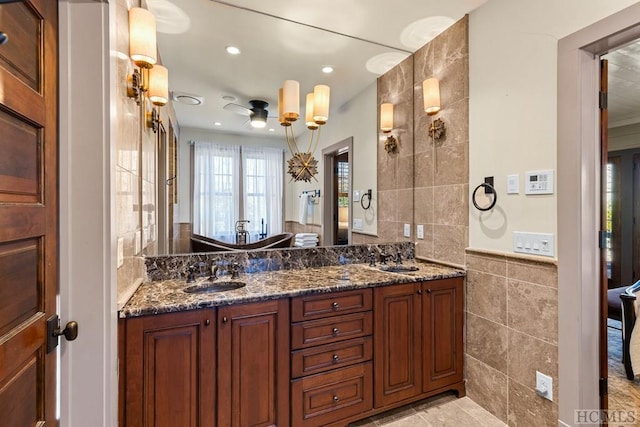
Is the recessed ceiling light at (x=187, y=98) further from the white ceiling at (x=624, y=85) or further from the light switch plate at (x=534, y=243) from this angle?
the white ceiling at (x=624, y=85)

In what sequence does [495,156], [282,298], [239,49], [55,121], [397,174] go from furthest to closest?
1. [397,174]
2. [239,49]
3. [495,156]
4. [282,298]
5. [55,121]

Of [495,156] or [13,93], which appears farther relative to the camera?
[495,156]

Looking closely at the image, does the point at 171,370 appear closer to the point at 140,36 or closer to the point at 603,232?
the point at 140,36

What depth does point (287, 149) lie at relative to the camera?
232cm

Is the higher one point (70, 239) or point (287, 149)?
point (287, 149)

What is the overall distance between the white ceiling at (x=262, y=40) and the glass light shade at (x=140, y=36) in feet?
1.39

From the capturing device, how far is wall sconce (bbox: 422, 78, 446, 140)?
245 cm

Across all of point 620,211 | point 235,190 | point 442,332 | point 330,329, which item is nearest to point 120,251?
point 235,190

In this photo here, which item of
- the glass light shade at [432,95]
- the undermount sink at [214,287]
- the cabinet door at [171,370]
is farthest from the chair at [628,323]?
the cabinet door at [171,370]

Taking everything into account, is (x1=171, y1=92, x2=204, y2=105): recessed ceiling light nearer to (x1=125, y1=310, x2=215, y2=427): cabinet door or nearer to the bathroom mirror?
the bathroom mirror

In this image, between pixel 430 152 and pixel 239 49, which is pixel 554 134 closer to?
pixel 430 152

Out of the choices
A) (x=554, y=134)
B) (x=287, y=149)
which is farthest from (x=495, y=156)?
(x=287, y=149)

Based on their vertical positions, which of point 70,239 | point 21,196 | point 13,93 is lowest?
point 70,239

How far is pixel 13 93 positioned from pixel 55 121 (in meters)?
0.29
